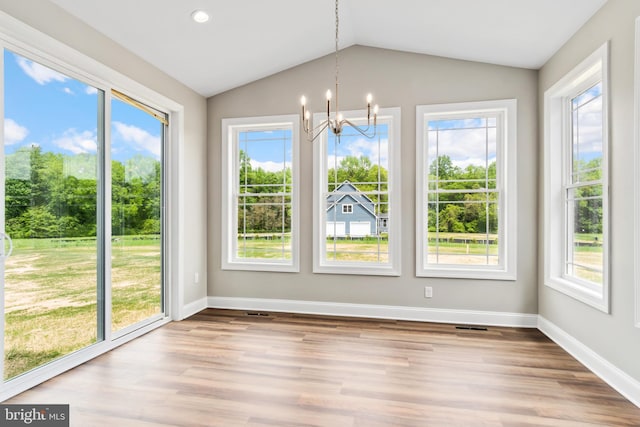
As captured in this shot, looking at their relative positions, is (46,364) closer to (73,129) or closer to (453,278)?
(73,129)

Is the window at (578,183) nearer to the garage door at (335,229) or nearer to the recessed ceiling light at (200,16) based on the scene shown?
the garage door at (335,229)

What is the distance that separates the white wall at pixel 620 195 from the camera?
7.67ft

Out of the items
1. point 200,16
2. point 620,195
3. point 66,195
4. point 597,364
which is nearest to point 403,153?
point 620,195

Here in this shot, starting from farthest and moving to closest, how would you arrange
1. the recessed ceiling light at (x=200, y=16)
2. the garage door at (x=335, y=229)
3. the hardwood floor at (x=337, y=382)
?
the garage door at (x=335, y=229), the recessed ceiling light at (x=200, y=16), the hardwood floor at (x=337, y=382)

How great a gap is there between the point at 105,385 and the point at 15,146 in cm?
174

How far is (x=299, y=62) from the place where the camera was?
13.9 ft

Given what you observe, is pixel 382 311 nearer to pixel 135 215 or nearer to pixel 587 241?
pixel 587 241

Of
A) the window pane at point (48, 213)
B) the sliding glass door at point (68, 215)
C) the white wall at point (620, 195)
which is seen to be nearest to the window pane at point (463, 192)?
the white wall at point (620, 195)

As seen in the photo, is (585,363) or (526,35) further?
(526,35)

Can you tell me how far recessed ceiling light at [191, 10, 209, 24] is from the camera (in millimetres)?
3010

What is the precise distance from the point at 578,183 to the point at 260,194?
3315 mm

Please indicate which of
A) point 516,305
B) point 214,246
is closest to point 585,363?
point 516,305

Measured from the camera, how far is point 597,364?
267 centimetres

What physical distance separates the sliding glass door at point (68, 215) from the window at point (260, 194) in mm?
1070
